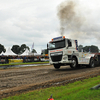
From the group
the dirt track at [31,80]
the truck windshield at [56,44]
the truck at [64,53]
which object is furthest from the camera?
the truck windshield at [56,44]

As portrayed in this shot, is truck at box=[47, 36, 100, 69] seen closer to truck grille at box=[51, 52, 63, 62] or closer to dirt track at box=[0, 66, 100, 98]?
truck grille at box=[51, 52, 63, 62]

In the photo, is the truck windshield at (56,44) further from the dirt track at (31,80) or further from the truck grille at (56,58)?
the dirt track at (31,80)

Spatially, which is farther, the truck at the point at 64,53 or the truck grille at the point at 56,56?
the truck grille at the point at 56,56

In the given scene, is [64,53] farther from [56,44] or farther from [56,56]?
[56,44]

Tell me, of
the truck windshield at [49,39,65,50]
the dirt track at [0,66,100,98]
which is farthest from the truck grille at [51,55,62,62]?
the dirt track at [0,66,100,98]

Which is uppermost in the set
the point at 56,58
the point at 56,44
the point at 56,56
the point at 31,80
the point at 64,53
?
the point at 56,44

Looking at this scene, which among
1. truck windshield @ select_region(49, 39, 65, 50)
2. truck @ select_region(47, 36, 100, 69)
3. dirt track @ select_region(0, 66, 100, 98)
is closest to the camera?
dirt track @ select_region(0, 66, 100, 98)

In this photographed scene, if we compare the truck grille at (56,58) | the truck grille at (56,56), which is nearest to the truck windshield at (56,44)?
the truck grille at (56,56)

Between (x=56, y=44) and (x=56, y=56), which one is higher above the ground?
(x=56, y=44)

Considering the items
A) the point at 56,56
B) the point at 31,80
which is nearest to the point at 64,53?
the point at 56,56

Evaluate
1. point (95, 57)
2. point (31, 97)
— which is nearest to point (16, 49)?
point (95, 57)

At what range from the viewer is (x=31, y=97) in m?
4.23

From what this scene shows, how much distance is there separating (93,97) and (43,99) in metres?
1.48

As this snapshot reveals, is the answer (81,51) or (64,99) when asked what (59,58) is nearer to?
(81,51)
